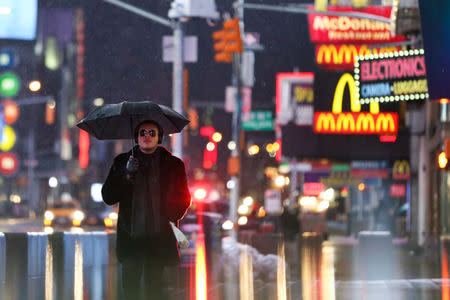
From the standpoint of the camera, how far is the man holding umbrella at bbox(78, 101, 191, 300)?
8602 mm

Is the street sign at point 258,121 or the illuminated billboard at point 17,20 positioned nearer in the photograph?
the illuminated billboard at point 17,20

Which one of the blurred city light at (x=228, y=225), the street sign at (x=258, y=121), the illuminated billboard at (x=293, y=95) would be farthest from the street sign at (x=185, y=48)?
the illuminated billboard at (x=293, y=95)

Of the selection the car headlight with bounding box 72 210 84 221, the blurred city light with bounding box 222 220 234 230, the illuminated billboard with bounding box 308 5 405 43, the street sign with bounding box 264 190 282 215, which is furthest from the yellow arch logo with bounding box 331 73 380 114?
the car headlight with bounding box 72 210 84 221

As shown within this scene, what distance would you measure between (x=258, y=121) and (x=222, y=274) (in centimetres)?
2324

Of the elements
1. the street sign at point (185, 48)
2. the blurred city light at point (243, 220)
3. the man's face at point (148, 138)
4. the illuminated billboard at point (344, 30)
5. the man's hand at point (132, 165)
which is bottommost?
the blurred city light at point (243, 220)

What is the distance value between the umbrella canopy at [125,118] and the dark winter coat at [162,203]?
0.63 metres

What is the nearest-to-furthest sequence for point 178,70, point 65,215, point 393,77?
point 393,77, point 178,70, point 65,215

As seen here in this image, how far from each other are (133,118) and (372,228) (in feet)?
144

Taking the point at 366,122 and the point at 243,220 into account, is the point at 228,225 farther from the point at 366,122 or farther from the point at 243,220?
the point at 243,220

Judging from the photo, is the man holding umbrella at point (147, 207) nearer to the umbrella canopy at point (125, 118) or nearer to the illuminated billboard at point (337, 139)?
the umbrella canopy at point (125, 118)

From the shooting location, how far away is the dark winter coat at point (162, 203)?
862 centimetres

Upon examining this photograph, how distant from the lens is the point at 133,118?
9828 millimetres

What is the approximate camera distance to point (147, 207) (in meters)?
8.67

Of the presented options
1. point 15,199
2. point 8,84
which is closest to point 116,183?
point 8,84
